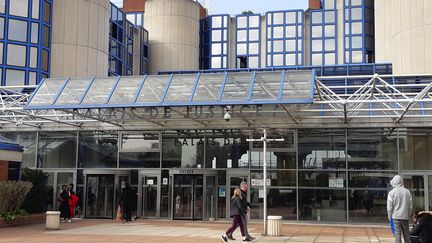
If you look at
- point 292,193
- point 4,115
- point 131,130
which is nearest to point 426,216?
point 292,193

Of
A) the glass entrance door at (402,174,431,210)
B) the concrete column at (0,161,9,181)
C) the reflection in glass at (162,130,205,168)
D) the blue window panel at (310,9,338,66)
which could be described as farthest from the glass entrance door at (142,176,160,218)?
the blue window panel at (310,9,338,66)

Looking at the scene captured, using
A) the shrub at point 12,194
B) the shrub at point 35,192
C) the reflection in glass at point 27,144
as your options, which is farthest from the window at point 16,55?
the shrub at point 12,194

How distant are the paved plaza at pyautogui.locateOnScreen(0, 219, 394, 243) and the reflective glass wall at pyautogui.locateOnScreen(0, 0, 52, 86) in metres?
17.0

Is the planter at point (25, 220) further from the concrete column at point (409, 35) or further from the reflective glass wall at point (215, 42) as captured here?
the reflective glass wall at point (215, 42)

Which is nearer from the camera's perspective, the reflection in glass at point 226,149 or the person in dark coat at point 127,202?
the person in dark coat at point 127,202

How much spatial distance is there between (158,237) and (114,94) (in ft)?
19.0

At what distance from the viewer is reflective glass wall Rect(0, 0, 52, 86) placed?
3647cm

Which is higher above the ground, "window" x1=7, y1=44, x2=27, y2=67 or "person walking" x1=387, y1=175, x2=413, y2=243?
"window" x1=7, y1=44, x2=27, y2=67

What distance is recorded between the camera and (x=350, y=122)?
23.4 metres

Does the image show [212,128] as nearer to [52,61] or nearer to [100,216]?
[100,216]

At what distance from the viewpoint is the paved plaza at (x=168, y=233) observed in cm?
1664

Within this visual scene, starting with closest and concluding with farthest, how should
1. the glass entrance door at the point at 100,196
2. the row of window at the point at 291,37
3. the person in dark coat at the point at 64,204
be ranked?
1. the person in dark coat at the point at 64,204
2. the glass entrance door at the point at 100,196
3. the row of window at the point at 291,37

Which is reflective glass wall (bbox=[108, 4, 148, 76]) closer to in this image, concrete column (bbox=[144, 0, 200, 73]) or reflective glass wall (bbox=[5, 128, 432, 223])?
concrete column (bbox=[144, 0, 200, 73])

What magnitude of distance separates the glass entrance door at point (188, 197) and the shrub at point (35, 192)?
5.45m
